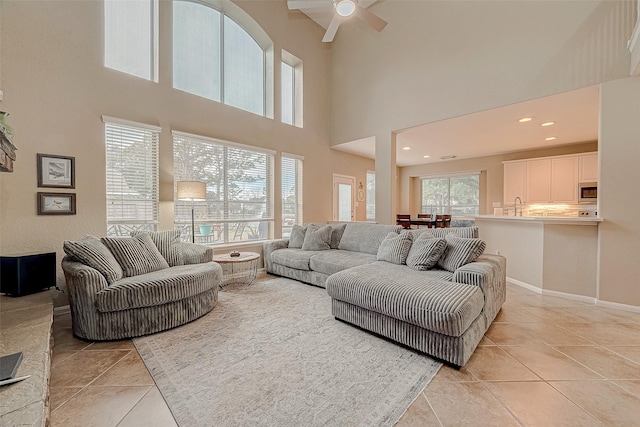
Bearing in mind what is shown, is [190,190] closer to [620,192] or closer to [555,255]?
[555,255]

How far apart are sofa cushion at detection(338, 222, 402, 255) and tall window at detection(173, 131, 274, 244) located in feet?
5.52

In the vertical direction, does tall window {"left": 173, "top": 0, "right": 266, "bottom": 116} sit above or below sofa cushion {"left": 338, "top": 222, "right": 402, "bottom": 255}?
above

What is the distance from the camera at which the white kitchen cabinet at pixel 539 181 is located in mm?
6141

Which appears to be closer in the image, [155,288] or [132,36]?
[155,288]

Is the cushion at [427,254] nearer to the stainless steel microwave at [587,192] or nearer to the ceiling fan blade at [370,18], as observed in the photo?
the ceiling fan blade at [370,18]

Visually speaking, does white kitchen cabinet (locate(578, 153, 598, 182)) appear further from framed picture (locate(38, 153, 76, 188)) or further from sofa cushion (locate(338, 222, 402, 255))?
framed picture (locate(38, 153, 76, 188))

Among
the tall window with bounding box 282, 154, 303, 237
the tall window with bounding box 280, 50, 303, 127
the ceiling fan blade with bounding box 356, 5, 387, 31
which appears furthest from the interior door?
the ceiling fan blade with bounding box 356, 5, 387, 31

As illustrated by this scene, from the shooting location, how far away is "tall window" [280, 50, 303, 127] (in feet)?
18.9

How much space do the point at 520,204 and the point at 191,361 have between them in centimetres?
758

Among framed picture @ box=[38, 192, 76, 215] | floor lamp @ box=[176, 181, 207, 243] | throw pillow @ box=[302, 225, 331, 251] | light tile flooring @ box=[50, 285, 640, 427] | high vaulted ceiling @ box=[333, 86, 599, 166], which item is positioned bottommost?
light tile flooring @ box=[50, 285, 640, 427]

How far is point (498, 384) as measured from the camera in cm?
171

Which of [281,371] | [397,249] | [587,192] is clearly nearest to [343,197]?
[397,249]

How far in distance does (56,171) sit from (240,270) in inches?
104

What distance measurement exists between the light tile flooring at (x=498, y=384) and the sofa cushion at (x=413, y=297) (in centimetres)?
36
